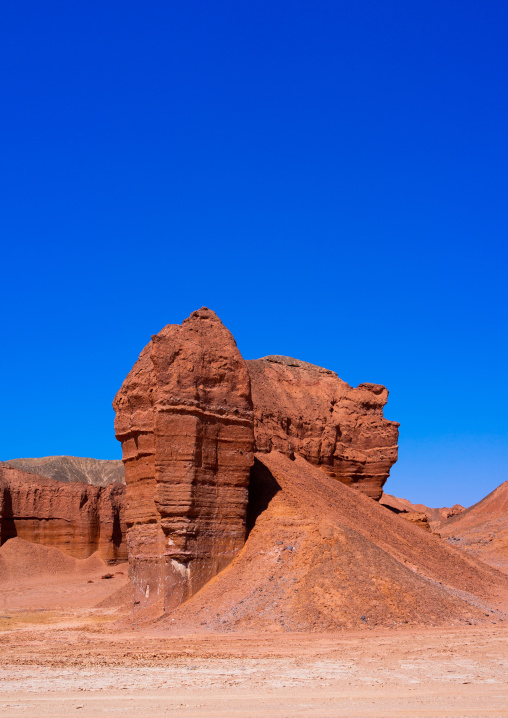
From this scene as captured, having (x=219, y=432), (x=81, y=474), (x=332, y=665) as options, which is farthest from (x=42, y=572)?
(x=81, y=474)

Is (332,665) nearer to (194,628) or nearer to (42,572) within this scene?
(194,628)

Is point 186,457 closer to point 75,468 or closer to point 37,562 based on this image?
point 37,562

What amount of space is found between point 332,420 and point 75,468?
69182mm

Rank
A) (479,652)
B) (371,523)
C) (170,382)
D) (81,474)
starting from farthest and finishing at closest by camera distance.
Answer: (81,474) → (371,523) → (170,382) → (479,652)

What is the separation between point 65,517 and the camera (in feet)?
136

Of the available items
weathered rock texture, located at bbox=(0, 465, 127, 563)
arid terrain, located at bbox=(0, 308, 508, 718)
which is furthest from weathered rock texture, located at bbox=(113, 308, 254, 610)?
weathered rock texture, located at bbox=(0, 465, 127, 563)

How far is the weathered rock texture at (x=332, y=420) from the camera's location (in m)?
29.5

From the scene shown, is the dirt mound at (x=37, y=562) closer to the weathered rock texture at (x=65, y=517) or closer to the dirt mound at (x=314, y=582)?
the weathered rock texture at (x=65, y=517)

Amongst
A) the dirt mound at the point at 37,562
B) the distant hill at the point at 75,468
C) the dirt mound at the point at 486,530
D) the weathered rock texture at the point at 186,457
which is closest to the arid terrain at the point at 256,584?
the weathered rock texture at the point at 186,457

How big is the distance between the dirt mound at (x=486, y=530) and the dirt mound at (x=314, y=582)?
1791 centimetres

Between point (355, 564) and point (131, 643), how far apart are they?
554 cm


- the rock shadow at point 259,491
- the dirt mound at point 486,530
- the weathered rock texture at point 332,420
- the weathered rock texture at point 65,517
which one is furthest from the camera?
the dirt mound at point 486,530

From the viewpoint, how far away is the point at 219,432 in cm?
A: 1967

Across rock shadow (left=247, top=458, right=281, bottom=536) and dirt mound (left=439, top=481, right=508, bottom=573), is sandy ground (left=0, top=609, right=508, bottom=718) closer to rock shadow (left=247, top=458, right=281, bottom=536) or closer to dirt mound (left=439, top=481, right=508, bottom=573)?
rock shadow (left=247, top=458, right=281, bottom=536)
